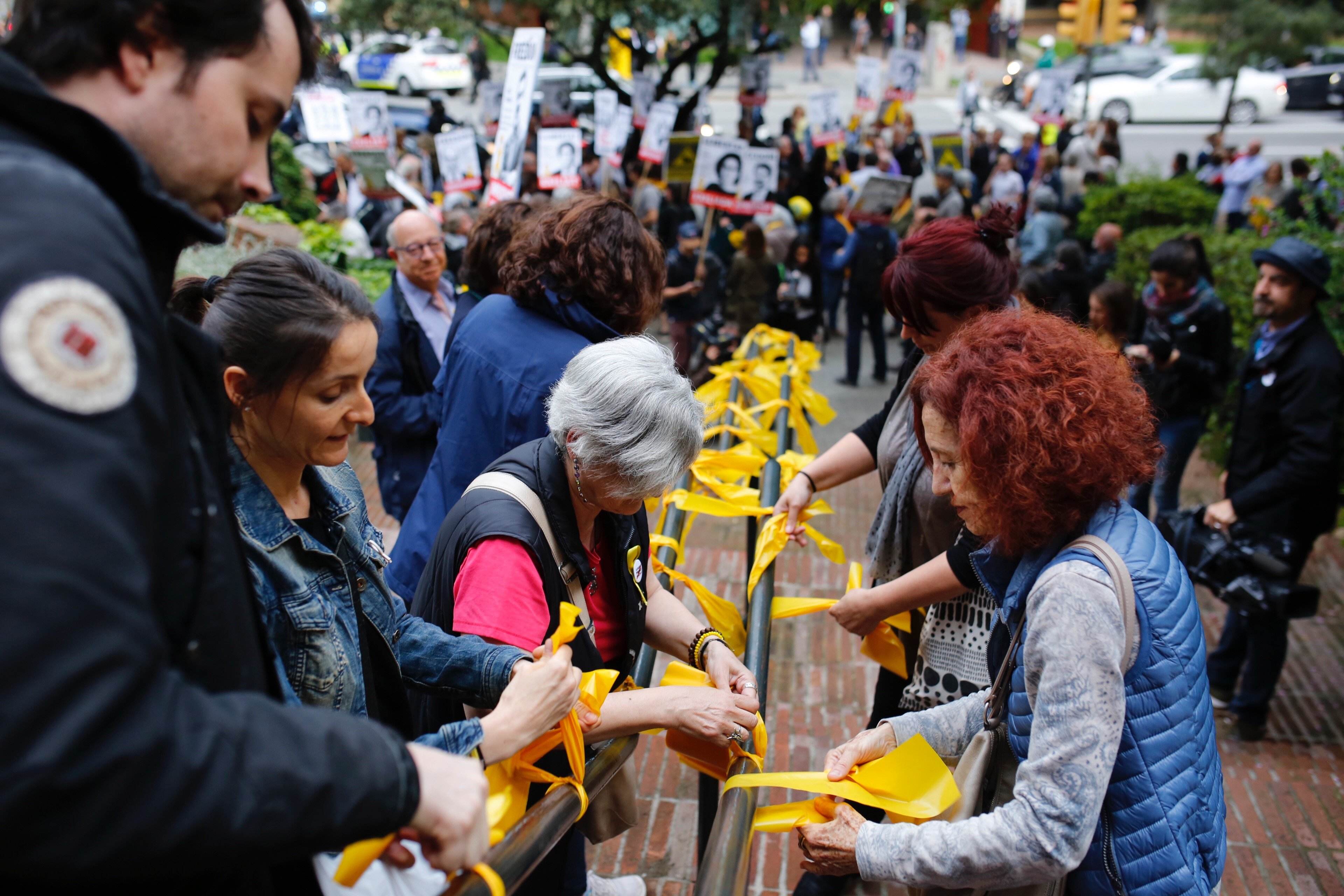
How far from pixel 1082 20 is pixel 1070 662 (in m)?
26.7

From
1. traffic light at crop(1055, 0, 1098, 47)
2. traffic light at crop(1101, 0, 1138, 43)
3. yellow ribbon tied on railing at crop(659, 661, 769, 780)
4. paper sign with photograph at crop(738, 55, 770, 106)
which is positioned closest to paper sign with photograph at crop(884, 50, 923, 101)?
paper sign with photograph at crop(738, 55, 770, 106)

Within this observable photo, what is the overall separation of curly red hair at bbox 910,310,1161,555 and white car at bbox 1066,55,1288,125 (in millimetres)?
28508

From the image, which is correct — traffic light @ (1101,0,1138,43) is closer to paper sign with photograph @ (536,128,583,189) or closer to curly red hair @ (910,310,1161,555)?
paper sign with photograph @ (536,128,583,189)

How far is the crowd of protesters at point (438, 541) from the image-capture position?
30.0 inches

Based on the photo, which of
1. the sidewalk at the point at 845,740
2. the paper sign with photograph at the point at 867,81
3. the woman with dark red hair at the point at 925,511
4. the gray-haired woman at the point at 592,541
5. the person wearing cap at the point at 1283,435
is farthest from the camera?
the paper sign with photograph at the point at 867,81

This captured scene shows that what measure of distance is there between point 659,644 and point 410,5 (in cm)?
1975

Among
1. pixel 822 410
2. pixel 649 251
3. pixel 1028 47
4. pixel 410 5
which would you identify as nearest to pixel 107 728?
pixel 649 251

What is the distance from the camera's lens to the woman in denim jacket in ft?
5.02

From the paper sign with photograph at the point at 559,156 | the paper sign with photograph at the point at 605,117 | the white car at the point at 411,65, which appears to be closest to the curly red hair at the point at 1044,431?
the paper sign with photograph at the point at 559,156

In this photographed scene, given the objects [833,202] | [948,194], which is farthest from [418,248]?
[948,194]

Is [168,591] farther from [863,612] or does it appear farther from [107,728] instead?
[863,612]

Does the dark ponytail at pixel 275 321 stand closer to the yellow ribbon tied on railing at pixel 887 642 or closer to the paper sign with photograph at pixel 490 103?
the yellow ribbon tied on railing at pixel 887 642

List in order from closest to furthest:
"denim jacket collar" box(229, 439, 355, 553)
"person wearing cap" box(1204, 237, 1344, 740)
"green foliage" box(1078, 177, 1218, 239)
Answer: "denim jacket collar" box(229, 439, 355, 553) → "person wearing cap" box(1204, 237, 1344, 740) → "green foliage" box(1078, 177, 1218, 239)

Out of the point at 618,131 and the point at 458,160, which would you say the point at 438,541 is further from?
the point at 618,131
